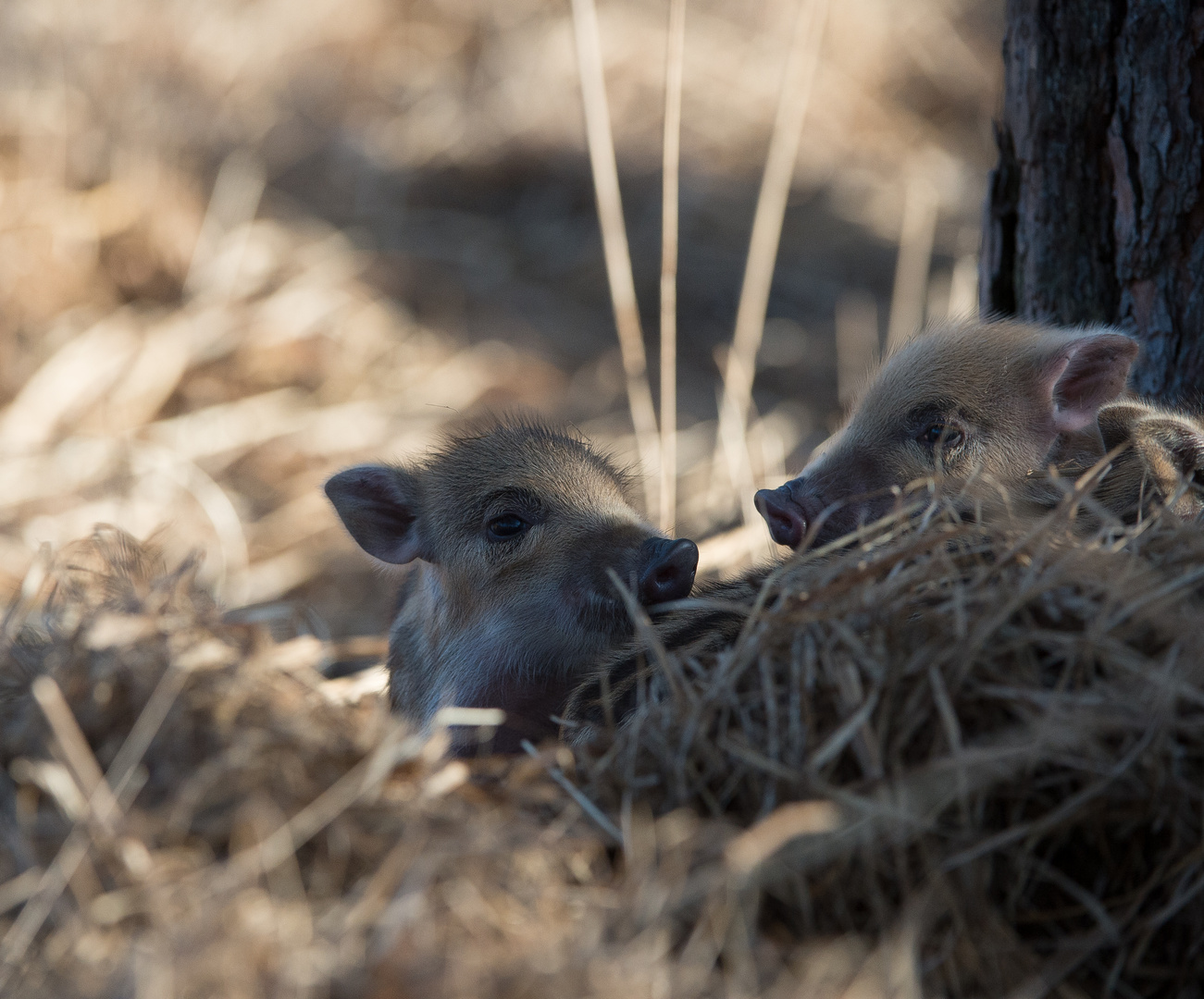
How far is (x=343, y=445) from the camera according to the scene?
5.82 m

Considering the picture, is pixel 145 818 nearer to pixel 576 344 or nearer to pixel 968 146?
pixel 576 344

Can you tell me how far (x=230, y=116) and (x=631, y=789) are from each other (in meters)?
7.45

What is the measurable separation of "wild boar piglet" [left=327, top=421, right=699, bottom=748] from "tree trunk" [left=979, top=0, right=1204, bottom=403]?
1.35 meters

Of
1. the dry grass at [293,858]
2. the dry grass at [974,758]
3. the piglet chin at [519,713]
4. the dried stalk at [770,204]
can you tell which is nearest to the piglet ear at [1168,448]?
the dry grass at [974,758]

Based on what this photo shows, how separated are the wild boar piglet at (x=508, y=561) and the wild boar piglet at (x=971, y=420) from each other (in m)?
0.38

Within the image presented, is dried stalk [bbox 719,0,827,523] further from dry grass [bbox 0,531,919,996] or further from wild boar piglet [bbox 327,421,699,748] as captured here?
dry grass [bbox 0,531,919,996]

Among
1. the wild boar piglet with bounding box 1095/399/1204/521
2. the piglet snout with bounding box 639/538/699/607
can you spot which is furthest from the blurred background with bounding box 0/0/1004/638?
the wild boar piglet with bounding box 1095/399/1204/521

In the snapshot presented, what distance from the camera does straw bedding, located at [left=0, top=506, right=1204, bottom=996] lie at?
56.1 inches

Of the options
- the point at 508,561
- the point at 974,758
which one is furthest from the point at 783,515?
the point at 974,758

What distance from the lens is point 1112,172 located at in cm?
298

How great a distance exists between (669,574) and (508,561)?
55 cm

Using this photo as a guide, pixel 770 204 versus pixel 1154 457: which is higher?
pixel 770 204

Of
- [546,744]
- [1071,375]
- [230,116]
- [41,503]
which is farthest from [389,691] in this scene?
[230,116]

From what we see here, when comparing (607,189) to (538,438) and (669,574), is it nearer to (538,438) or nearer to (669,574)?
(538,438)
